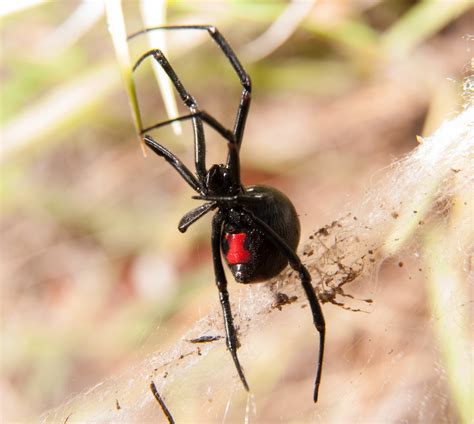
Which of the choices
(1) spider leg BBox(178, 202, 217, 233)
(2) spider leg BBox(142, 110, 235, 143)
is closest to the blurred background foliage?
(1) spider leg BBox(178, 202, 217, 233)

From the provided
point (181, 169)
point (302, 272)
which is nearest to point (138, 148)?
point (181, 169)

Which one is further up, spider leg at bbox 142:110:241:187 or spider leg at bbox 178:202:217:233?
spider leg at bbox 142:110:241:187

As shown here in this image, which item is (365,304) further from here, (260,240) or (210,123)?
(210,123)

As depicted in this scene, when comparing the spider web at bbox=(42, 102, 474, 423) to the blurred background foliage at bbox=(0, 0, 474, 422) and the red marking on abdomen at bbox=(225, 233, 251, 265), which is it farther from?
the blurred background foliage at bbox=(0, 0, 474, 422)

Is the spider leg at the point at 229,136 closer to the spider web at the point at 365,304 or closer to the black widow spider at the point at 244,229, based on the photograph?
the black widow spider at the point at 244,229

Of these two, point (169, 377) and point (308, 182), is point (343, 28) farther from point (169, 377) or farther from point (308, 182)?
point (169, 377)

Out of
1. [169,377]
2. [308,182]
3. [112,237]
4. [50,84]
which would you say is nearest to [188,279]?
[112,237]

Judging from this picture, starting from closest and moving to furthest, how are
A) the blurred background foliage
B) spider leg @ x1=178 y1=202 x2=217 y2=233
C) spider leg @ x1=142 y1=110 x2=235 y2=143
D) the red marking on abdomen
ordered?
spider leg @ x1=142 y1=110 x2=235 y2=143, the red marking on abdomen, spider leg @ x1=178 y1=202 x2=217 y2=233, the blurred background foliage
